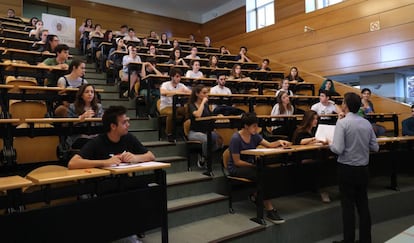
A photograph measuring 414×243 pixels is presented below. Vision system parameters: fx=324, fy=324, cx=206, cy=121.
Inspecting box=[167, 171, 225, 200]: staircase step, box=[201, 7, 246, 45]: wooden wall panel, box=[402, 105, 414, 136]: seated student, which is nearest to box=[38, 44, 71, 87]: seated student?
box=[167, 171, 225, 200]: staircase step

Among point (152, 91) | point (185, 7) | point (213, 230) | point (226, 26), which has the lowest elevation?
point (213, 230)

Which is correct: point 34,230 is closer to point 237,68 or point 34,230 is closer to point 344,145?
point 344,145

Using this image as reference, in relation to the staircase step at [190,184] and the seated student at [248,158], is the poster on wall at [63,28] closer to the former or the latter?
the staircase step at [190,184]

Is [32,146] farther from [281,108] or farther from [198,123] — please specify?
[281,108]

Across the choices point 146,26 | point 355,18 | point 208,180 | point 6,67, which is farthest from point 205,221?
point 146,26

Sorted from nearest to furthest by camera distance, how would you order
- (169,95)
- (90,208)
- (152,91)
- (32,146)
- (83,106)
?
(90,208)
(32,146)
(83,106)
(169,95)
(152,91)

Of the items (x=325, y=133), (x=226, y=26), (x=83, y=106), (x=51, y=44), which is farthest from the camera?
(x=226, y=26)

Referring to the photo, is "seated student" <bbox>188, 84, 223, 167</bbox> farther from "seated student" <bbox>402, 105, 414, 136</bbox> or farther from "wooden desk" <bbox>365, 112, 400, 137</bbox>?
"seated student" <bbox>402, 105, 414, 136</bbox>

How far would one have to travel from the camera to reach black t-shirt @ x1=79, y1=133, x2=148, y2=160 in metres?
2.19

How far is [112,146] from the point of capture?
233cm

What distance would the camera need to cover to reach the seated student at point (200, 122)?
3508 mm

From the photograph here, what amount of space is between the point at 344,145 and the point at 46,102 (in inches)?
112

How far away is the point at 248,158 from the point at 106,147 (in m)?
1.44

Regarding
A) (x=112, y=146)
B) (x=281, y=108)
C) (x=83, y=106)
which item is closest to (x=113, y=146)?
(x=112, y=146)
